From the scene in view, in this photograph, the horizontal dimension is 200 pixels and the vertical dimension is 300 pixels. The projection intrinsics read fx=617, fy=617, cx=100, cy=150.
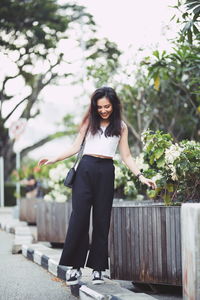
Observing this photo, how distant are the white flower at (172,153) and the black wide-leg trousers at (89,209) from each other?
0.95 meters

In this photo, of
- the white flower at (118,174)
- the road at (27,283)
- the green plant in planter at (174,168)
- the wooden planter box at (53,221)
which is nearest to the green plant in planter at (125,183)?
the white flower at (118,174)

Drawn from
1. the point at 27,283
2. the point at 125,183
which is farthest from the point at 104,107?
the point at 125,183

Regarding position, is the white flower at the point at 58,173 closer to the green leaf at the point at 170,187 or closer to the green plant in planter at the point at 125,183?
the green plant in planter at the point at 125,183

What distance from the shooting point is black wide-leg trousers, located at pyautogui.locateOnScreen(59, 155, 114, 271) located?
16.9ft

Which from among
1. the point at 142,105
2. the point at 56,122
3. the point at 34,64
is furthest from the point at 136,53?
the point at 56,122

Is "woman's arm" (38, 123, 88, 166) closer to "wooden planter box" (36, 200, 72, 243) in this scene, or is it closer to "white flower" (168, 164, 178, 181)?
"white flower" (168, 164, 178, 181)

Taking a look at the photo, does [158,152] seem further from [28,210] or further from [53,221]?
[28,210]

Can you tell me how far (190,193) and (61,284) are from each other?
159 centimetres

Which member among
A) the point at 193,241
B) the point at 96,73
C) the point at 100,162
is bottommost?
the point at 193,241

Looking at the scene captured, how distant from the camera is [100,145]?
17.0 ft

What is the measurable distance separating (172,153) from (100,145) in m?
1.05

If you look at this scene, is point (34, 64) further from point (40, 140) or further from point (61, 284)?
point (61, 284)

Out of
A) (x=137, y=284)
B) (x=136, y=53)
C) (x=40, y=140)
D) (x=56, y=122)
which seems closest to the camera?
(x=137, y=284)

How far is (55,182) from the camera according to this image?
40.1ft
